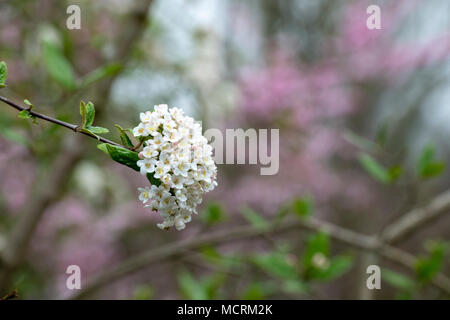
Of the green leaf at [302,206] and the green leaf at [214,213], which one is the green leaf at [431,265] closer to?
the green leaf at [302,206]

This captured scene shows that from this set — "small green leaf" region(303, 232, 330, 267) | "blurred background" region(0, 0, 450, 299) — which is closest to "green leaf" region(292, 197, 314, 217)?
"blurred background" region(0, 0, 450, 299)

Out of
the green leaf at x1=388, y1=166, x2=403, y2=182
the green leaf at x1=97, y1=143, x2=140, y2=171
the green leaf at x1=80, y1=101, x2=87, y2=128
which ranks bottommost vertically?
the green leaf at x1=97, y1=143, x2=140, y2=171

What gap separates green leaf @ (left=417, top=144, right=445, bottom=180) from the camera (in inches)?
41.6

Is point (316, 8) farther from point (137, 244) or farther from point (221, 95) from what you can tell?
point (137, 244)

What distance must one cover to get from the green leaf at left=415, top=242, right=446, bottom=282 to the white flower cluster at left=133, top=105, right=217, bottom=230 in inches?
26.2

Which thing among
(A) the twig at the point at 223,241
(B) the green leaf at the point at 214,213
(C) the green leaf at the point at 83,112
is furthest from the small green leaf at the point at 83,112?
(A) the twig at the point at 223,241

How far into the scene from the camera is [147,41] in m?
1.84

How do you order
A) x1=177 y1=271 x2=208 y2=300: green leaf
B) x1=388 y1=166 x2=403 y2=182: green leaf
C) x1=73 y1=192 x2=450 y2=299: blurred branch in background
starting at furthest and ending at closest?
x1=73 y1=192 x2=450 y2=299: blurred branch in background
x1=388 y1=166 x2=403 y2=182: green leaf
x1=177 y1=271 x2=208 y2=300: green leaf

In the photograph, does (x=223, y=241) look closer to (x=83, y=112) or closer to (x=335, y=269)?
(x=335, y=269)

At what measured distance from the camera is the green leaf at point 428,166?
106 centimetres

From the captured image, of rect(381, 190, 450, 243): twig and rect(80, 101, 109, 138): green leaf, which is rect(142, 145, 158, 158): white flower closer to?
rect(80, 101, 109, 138): green leaf

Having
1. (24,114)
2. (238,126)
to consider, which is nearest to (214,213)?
(24,114)

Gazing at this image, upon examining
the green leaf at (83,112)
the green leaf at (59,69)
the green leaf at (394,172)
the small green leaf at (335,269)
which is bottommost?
the small green leaf at (335,269)

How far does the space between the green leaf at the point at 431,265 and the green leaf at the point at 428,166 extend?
0.56ft
